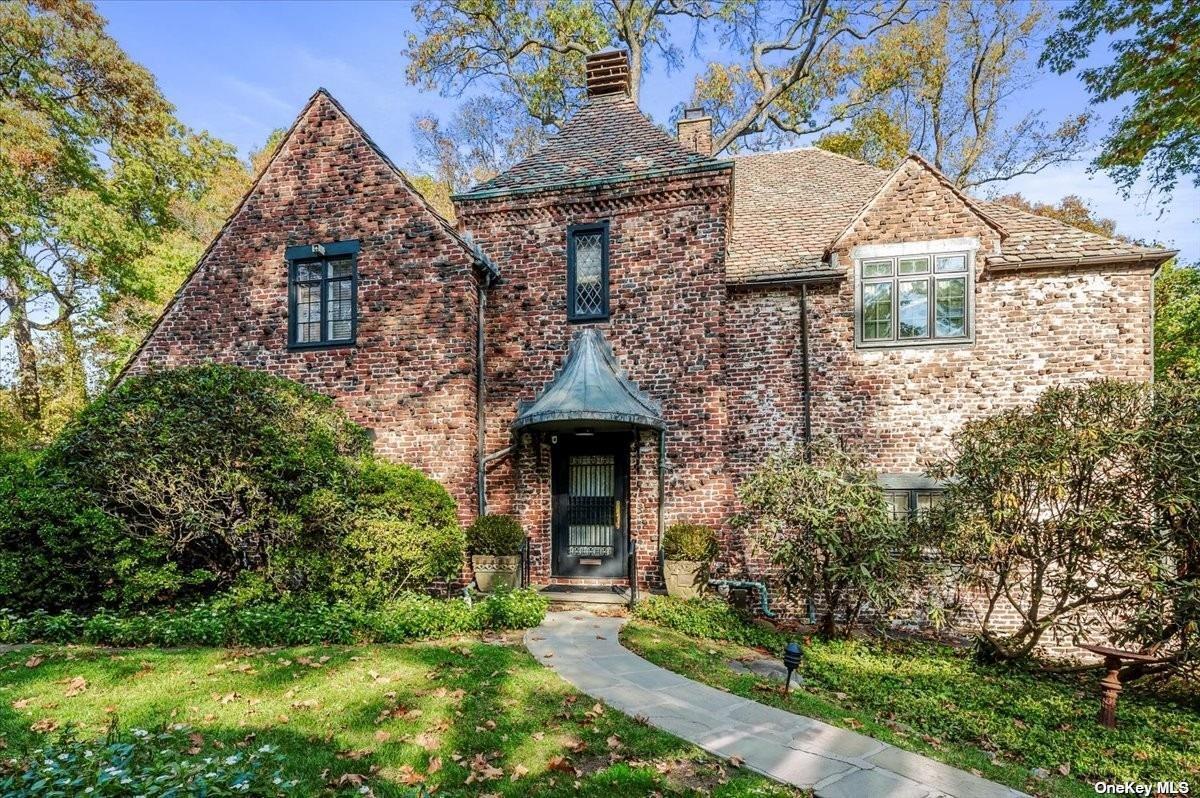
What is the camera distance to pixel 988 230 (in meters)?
9.96

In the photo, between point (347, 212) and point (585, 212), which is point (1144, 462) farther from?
point (347, 212)

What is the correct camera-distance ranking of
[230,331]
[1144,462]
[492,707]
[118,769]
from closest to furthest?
[118,769] < [492,707] < [1144,462] < [230,331]

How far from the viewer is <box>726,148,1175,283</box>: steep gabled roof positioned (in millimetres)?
9703

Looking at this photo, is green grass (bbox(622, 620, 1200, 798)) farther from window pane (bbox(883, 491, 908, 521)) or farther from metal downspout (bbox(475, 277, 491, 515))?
metal downspout (bbox(475, 277, 491, 515))

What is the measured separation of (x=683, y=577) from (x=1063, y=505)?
517 cm

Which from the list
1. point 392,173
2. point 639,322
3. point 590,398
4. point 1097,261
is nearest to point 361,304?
point 392,173

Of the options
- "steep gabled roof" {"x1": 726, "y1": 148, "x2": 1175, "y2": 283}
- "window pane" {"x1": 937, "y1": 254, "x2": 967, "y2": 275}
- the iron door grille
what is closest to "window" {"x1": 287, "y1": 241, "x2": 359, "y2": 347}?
→ the iron door grille

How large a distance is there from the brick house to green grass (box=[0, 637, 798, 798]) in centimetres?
440

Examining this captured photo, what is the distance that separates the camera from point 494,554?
9.59 metres

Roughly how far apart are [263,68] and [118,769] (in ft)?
38.5

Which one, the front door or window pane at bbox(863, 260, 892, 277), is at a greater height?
Result: window pane at bbox(863, 260, 892, 277)

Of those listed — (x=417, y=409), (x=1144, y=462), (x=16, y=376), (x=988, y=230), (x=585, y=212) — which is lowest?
(x=1144, y=462)

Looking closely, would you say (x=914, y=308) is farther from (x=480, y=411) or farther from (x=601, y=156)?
(x=480, y=411)

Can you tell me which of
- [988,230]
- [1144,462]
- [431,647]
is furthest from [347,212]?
[1144,462]
